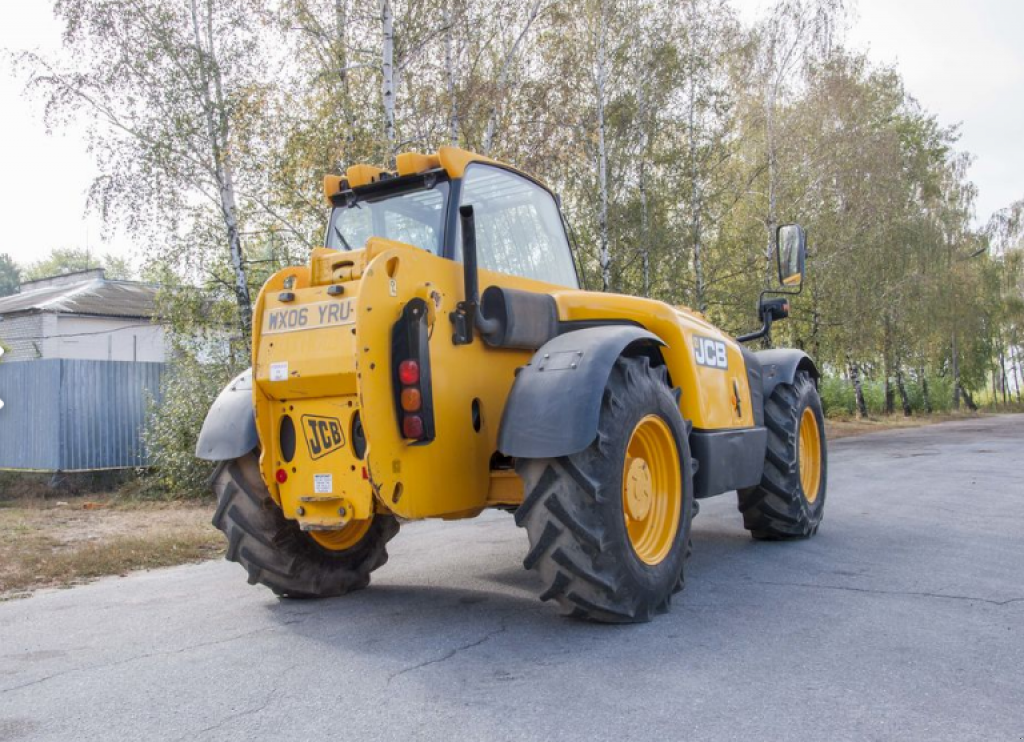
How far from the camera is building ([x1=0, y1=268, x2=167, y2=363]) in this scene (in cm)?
2891

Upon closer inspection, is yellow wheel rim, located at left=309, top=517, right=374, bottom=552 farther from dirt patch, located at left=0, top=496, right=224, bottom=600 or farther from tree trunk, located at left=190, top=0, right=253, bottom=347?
tree trunk, located at left=190, top=0, right=253, bottom=347

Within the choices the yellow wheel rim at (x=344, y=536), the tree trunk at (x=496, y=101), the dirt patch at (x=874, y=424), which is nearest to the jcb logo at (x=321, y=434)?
the yellow wheel rim at (x=344, y=536)

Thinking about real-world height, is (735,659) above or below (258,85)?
below

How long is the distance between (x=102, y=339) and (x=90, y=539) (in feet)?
77.5

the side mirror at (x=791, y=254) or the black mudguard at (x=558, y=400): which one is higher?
the side mirror at (x=791, y=254)

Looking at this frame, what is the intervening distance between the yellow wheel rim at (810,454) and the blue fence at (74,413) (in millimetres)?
9609

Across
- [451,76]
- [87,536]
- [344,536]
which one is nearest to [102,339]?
[451,76]

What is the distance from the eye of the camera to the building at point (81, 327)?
28906 millimetres

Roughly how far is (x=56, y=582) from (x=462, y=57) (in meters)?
14.8

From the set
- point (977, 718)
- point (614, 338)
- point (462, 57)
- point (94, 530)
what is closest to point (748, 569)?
point (614, 338)

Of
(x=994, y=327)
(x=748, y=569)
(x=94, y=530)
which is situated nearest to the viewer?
(x=748, y=569)

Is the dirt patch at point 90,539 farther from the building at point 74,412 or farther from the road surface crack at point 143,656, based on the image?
the road surface crack at point 143,656

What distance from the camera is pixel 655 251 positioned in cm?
2173

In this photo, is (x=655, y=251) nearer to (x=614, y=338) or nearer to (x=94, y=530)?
(x=94, y=530)
